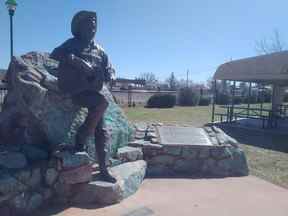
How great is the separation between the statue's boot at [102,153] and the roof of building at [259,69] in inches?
317

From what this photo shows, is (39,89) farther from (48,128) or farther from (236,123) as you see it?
(236,123)

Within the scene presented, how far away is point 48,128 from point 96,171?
0.86 metres

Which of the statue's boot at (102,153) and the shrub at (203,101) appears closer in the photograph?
the statue's boot at (102,153)

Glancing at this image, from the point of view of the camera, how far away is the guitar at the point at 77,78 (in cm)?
348

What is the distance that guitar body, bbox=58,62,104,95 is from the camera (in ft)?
11.5

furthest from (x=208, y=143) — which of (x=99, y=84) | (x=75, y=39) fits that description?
(x=75, y=39)

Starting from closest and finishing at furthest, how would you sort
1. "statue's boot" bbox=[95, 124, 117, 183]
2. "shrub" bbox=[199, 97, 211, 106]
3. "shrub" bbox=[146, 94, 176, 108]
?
"statue's boot" bbox=[95, 124, 117, 183]
"shrub" bbox=[146, 94, 176, 108]
"shrub" bbox=[199, 97, 211, 106]

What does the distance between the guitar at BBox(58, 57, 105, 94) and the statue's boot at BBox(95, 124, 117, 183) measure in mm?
613

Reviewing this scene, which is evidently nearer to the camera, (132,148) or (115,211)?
(115,211)

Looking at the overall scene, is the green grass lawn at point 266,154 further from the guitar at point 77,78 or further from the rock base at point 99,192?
the guitar at point 77,78

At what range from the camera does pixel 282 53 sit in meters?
10.5

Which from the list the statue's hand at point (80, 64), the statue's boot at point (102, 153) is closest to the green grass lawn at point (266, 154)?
the statue's boot at point (102, 153)

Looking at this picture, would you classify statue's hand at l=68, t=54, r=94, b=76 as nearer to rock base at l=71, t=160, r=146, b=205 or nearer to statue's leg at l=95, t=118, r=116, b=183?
statue's leg at l=95, t=118, r=116, b=183

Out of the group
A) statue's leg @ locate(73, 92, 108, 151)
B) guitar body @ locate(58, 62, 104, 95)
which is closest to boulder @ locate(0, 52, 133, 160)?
statue's leg @ locate(73, 92, 108, 151)
